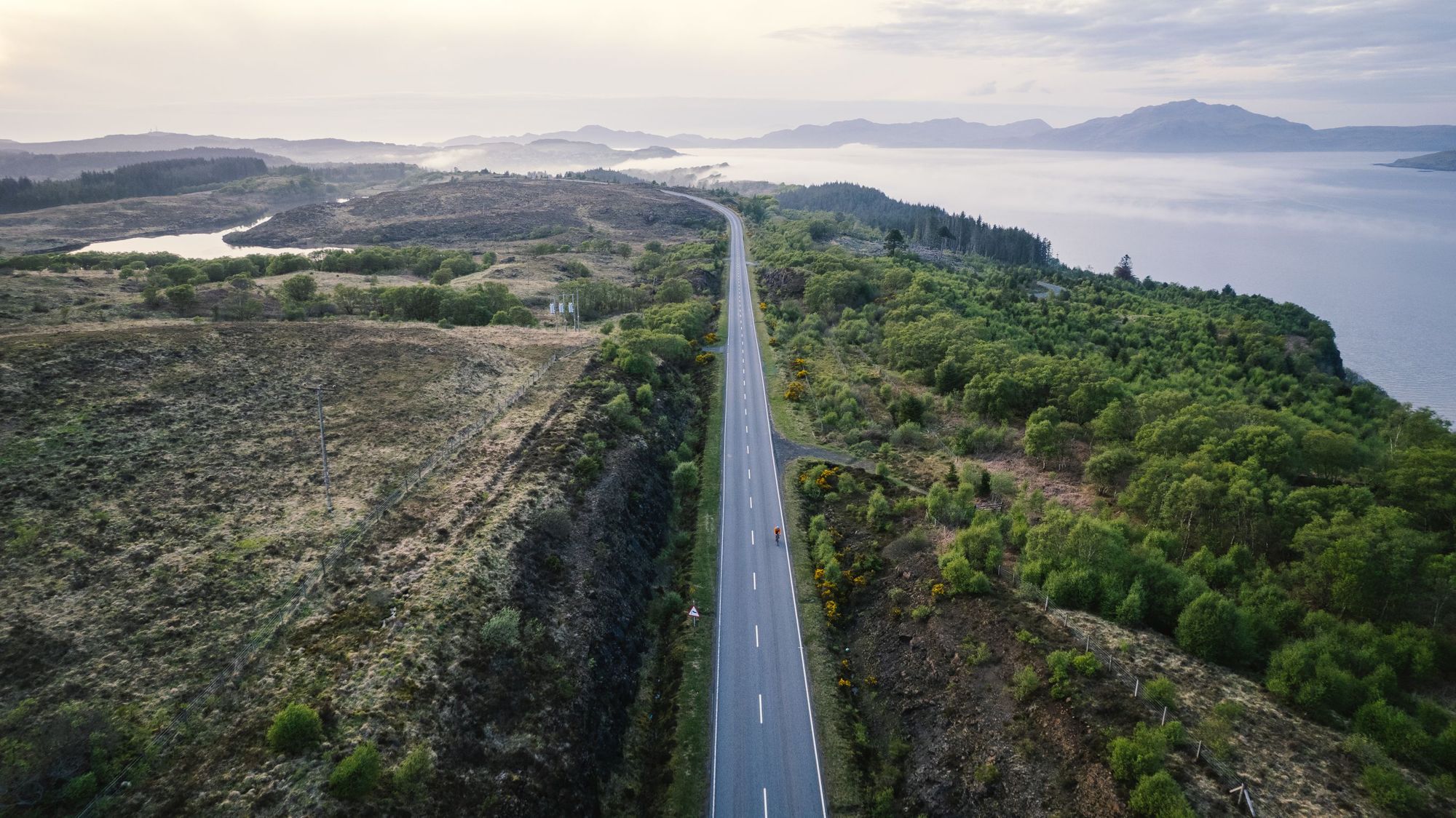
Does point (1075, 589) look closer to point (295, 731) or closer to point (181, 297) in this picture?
point (295, 731)

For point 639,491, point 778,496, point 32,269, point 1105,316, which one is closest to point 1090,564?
point 778,496

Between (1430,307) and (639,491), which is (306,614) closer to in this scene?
(639,491)

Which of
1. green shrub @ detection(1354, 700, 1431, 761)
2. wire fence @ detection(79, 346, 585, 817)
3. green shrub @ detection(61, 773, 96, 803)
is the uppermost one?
wire fence @ detection(79, 346, 585, 817)

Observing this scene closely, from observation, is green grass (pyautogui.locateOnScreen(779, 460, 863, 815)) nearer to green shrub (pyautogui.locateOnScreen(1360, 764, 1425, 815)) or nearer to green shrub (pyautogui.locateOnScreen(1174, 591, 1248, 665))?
green shrub (pyautogui.locateOnScreen(1174, 591, 1248, 665))

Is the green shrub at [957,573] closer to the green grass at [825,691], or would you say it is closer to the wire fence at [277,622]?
the green grass at [825,691]

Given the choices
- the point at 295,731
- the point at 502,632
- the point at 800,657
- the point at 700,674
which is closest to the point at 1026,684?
the point at 800,657

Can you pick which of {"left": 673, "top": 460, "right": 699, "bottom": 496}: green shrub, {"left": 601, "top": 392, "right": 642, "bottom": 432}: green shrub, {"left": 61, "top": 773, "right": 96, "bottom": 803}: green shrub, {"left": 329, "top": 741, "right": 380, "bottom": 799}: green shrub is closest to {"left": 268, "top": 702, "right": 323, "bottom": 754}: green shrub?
{"left": 329, "top": 741, "right": 380, "bottom": 799}: green shrub

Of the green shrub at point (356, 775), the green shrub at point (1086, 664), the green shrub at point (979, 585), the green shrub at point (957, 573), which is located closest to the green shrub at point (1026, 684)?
the green shrub at point (1086, 664)
